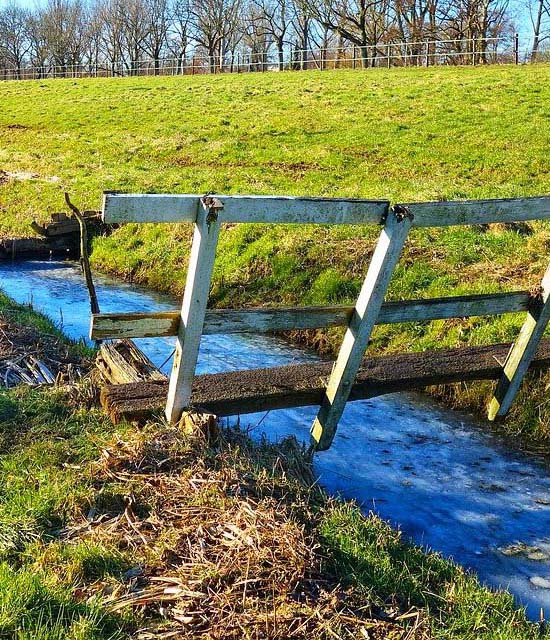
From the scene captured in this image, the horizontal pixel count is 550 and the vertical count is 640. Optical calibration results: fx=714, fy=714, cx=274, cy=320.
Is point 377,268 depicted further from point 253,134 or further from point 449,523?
point 253,134

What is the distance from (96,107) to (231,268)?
25.0 meters

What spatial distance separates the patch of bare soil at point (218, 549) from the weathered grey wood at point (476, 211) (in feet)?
7.70

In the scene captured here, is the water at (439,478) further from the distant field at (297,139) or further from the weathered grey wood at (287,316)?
the distant field at (297,139)

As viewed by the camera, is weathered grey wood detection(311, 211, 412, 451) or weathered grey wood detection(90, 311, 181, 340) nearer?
weathered grey wood detection(90, 311, 181, 340)

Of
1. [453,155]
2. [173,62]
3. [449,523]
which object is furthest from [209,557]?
[173,62]

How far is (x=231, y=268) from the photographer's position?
12.3 m

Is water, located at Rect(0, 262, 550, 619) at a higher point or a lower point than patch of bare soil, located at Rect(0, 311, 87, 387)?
lower

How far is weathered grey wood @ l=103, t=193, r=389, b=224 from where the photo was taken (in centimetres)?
471

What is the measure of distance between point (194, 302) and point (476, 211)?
2591 millimetres

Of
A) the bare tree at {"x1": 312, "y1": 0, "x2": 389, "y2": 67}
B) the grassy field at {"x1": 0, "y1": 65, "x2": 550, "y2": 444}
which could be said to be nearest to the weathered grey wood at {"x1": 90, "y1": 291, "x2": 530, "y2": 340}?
the grassy field at {"x1": 0, "y1": 65, "x2": 550, "y2": 444}

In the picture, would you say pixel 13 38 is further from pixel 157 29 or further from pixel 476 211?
pixel 476 211

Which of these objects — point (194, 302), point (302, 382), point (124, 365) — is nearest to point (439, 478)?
point (302, 382)

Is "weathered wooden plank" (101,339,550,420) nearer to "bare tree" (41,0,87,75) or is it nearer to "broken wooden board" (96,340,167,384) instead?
"broken wooden board" (96,340,167,384)

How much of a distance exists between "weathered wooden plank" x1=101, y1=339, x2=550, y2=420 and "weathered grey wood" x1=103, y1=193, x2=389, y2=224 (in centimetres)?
159
